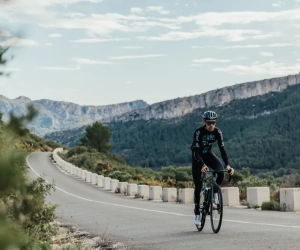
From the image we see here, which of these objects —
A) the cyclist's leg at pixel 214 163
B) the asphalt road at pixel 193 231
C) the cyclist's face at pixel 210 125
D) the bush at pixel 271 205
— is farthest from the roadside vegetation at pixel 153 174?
the cyclist's face at pixel 210 125

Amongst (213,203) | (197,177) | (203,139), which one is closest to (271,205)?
(197,177)

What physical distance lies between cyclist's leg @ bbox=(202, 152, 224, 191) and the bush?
6903mm

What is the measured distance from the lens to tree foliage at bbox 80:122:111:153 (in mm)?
102463

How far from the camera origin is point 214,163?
11312mm

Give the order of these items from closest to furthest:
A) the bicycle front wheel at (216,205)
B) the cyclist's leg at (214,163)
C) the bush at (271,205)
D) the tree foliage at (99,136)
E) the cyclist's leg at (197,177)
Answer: the bicycle front wheel at (216,205), the cyclist's leg at (214,163), the cyclist's leg at (197,177), the bush at (271,205), the tree foliage at (99,136)

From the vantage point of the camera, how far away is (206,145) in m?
11.2

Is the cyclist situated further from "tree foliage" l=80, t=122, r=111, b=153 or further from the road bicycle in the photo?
"tree foliage" l=80, t=122, r=111, b=153

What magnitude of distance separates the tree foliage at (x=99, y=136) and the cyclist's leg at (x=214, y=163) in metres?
91.3

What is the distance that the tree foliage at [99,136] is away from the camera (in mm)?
102463

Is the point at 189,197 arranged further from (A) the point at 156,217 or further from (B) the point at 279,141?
(B) the point at 279,141

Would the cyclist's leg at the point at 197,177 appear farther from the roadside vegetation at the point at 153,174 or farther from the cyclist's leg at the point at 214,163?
the roadside vegetation at the point at 153,174

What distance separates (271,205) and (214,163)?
711 cm

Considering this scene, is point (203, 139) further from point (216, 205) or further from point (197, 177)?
point (216, 205)

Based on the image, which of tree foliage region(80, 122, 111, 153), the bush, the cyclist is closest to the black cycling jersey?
the cyclist
